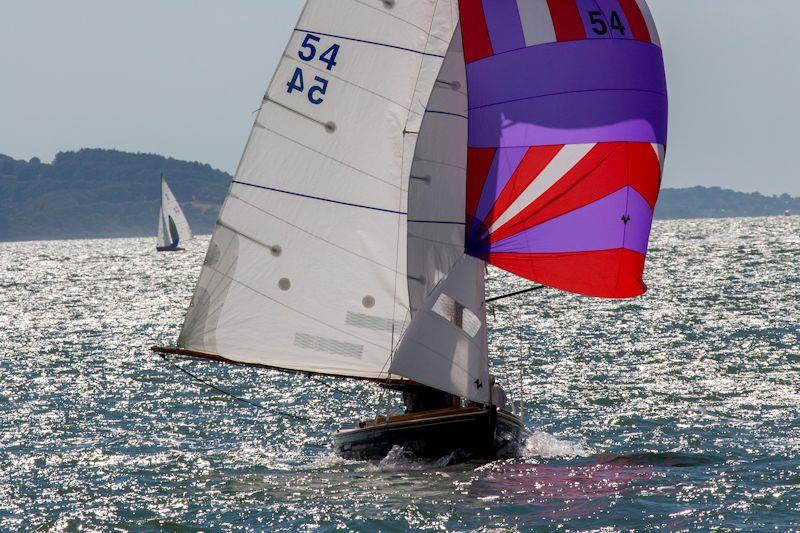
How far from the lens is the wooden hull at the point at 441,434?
1734 cm

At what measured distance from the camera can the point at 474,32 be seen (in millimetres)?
17000

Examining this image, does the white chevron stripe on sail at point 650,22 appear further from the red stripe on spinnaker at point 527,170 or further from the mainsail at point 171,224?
the mainsail at point 171,224

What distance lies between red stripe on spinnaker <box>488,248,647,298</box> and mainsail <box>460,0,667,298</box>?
0.01 m

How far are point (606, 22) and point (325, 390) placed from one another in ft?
46.0

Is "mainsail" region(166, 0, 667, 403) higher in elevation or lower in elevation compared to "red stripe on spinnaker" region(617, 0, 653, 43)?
lower

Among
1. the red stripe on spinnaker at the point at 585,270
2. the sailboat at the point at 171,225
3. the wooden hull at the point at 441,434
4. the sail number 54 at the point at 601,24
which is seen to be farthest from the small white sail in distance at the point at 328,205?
A: the sailboat at the point at 171,225

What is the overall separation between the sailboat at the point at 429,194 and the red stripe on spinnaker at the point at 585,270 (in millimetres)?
27

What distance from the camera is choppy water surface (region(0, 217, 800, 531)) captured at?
1569 cm

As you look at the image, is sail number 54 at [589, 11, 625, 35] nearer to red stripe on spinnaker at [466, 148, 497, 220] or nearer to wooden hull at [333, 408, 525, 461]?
red stripe on spinnaker at [466, 148, 497, 220]

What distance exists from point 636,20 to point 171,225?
367ft

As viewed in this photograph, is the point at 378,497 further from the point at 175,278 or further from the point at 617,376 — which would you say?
the point at 175,278

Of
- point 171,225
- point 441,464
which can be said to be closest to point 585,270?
point 441,464

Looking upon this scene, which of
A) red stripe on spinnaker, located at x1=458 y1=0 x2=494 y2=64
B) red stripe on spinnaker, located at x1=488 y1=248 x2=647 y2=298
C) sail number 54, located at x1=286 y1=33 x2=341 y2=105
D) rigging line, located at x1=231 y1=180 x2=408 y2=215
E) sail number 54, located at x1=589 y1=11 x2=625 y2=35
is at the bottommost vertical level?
red stripe on spinnaker, located at x1=488 y1=248 x2=647 y2=298

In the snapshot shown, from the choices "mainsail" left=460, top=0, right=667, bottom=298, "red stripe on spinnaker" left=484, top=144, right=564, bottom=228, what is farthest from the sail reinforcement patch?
"red stripe on spinnaker" left=484, top=144, right=564, bottom=228
